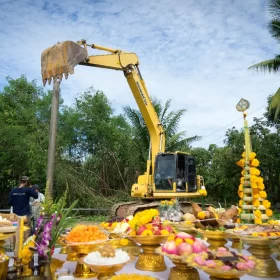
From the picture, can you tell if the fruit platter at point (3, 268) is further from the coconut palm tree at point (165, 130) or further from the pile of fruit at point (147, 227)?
the coconut palm tree at point (165, 130)

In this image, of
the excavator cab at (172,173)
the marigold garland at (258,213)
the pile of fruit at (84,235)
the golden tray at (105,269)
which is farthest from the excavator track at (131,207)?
the golden tray at (105,269)

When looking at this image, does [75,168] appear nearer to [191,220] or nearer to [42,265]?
[191,220]

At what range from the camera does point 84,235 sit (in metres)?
2.96

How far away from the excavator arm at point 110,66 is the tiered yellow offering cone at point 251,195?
463 cm

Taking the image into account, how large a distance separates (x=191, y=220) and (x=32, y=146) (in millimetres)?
13582

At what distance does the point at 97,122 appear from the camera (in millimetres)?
19031

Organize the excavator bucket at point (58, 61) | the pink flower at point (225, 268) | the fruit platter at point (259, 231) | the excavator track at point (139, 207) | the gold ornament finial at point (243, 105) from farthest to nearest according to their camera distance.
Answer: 1. the excavator track at point (139, 207)
2. the excavator bucket at point (58, 61)
3. the gold ornament finial at point (243, 105)
4. the fruit platter at point (259, 231)
5. the pink flower at point (225, 268)

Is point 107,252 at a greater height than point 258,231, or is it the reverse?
point 258,231

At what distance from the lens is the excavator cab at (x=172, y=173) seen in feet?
30.1

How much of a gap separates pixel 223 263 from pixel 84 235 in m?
1.32

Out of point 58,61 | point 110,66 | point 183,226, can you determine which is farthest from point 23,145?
point 183,226

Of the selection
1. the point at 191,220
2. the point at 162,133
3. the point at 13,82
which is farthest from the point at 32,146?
the point at 191,220

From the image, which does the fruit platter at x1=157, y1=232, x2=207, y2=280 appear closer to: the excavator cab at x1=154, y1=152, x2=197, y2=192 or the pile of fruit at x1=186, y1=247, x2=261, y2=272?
the pile of fruit at x1=186, y1=247, x2=261, y2=272

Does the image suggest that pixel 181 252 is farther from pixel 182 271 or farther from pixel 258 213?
pixel 258 213
